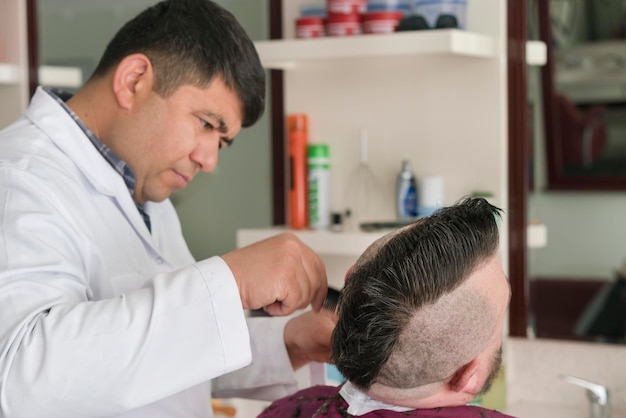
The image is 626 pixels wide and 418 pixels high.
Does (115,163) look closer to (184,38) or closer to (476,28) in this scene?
(184,38)

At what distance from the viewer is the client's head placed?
3.92ft

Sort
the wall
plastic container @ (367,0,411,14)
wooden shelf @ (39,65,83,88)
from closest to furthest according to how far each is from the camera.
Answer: plastic container @ (367,0,411,14), the wall, wooden shelf @ (39,65,83,88)

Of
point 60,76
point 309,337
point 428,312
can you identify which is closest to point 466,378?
point 428,312

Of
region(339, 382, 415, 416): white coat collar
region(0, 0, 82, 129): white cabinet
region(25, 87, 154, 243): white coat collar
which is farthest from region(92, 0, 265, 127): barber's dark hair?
region(0, 0, 82, 129): white cabinet

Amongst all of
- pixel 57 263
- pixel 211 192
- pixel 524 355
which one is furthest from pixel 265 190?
pixel 57 263

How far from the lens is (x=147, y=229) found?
1.66 meters

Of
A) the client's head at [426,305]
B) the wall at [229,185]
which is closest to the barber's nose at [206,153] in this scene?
the client's head at [426,305]

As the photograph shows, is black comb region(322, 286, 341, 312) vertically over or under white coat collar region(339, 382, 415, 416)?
over

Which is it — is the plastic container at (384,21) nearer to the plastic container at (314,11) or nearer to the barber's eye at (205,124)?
the plastic container at (314,11)

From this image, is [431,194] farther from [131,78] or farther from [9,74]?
[9,74]

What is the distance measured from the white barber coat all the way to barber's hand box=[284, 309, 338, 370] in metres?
0.31

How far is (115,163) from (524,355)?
1.29m

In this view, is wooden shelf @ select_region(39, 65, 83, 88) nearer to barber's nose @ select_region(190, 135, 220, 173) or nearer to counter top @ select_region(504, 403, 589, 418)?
barber's nose @ select_region(190, 135, 220, 173)

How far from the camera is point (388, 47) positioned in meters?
2.14
